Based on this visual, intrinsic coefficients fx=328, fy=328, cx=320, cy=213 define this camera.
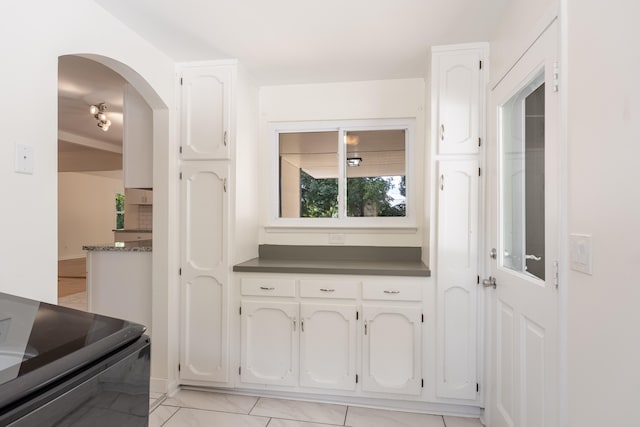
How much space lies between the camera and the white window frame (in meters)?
2.65

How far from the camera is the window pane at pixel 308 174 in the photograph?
2818mm

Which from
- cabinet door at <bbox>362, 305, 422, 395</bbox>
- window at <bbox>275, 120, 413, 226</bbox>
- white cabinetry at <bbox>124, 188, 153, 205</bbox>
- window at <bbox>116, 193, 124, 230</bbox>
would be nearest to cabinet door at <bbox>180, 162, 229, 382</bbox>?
window at <bbox>275, 120, 413, 226</bbox>

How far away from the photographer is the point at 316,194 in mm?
2840

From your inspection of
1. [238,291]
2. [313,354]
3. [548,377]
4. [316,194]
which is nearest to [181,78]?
[316,194]

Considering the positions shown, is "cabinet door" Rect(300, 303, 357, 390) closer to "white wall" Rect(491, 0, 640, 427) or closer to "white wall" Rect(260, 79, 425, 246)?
"white wall" Rect(260, 79, 425, 246)

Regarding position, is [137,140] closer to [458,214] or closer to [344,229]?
[344,229]

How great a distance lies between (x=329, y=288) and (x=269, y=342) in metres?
0.56

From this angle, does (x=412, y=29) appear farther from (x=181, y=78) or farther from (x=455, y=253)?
(x=181, y=78)

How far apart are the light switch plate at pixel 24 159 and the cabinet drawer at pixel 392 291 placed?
5.91 feet

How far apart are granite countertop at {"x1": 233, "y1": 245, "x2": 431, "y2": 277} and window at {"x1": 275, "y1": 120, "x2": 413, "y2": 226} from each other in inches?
9.2

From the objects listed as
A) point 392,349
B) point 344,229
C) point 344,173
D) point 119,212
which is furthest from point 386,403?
point 119,212

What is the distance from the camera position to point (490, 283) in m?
1.88

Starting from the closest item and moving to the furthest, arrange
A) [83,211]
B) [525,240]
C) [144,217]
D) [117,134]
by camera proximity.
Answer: [525,240], [117,134], [144,217], [83,211]

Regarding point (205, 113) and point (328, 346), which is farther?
point (205, 113)
